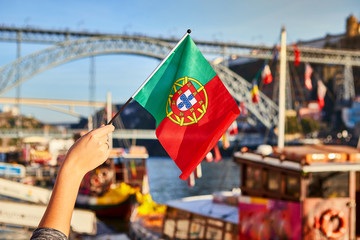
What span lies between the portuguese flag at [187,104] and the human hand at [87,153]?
1256 mm

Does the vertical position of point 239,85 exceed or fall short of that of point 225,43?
it falls short

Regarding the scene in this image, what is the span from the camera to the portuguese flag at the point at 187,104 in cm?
282

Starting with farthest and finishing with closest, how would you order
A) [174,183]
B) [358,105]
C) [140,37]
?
[358,105]
[140,37]
[174,183]

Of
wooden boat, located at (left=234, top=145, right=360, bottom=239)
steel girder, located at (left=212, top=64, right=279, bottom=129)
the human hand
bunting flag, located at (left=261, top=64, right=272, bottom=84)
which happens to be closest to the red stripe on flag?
the human hand

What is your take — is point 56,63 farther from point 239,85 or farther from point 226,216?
point 226,216

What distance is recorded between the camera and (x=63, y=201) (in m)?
1.38

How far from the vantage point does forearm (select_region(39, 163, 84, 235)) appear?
1345mm

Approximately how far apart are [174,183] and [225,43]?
21.8 meters

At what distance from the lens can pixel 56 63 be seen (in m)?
41.9

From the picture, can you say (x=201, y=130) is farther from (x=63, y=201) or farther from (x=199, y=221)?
(x=199, y=221)

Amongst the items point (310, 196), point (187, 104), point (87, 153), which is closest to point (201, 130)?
point (187, 104)

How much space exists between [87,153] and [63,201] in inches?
7.2

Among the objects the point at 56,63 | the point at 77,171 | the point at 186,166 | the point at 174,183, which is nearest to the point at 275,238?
the point at 186,166

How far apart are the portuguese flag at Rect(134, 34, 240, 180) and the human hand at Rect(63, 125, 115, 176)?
126cm
